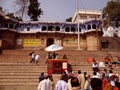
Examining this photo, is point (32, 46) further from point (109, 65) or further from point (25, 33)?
point (109, 65)

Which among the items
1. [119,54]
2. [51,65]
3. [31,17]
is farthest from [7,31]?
[51,65]

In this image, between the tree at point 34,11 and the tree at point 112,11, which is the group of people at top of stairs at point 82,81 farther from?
the tree at point 34,11

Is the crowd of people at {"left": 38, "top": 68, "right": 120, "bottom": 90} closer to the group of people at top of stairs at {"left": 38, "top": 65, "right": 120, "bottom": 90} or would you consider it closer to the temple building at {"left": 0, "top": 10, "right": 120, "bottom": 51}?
the group of people at top of stairs at {"left": 38, "top": 65, "right": 120, "bottom": 90}

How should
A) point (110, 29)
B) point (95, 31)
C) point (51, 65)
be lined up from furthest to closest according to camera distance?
1. point (110, 29)
2. point (95, 31)
3. point (51, 65)

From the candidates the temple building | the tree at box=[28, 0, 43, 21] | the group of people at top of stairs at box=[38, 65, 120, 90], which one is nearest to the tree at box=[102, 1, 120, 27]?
the temple building

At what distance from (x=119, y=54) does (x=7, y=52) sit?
13.2m

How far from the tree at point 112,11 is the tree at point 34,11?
501 inches

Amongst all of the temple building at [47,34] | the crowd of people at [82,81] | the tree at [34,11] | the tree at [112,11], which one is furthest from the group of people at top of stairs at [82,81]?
the tree at [34,11]

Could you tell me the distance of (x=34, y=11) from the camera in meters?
46.1

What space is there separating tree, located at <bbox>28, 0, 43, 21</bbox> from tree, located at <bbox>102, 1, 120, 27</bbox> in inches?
501

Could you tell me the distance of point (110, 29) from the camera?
4938cm

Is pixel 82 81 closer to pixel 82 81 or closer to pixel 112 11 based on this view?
pixel 82 81

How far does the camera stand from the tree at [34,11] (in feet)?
151

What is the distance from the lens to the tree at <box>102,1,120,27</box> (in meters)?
38.1
